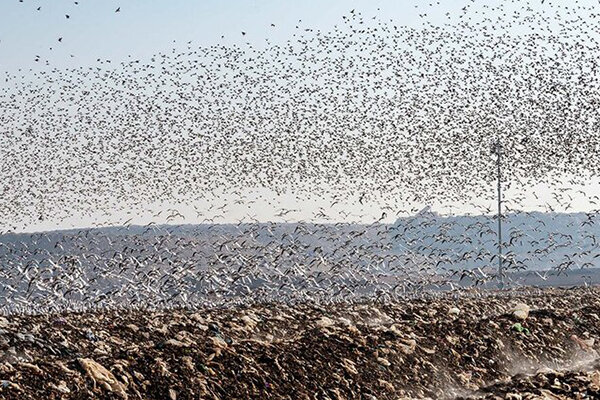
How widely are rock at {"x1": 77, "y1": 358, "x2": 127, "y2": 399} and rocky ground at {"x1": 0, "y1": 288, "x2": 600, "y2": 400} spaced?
0.02m

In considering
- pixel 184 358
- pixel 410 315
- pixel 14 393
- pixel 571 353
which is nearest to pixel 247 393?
pixel 184 358

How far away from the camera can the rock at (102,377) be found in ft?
43.6

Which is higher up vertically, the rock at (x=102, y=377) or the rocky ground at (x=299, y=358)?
the rock at (x=102, y=377)

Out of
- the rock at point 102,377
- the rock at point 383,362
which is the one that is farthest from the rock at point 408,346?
the rock at point 102,377

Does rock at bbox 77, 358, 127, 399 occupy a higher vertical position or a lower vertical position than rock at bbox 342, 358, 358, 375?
higher

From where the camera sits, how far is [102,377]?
44.1 feet

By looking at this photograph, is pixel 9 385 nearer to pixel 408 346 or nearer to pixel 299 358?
pixel 299 358

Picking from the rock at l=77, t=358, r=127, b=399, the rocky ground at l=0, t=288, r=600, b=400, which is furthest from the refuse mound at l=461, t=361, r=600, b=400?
the rock at l=77, t=358, r=127, b=399

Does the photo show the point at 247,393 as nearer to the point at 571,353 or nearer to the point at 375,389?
the point at 375,389

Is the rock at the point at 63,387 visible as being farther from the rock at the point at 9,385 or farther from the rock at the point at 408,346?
the rock at the point at 408,346

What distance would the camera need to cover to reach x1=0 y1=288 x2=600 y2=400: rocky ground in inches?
539

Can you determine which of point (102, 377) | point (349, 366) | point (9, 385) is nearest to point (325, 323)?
point (349, 366)

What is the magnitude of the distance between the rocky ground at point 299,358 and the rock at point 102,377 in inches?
0.6

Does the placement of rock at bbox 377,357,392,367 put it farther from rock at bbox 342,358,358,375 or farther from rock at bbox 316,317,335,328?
rock at bbox 316,317,335,328
